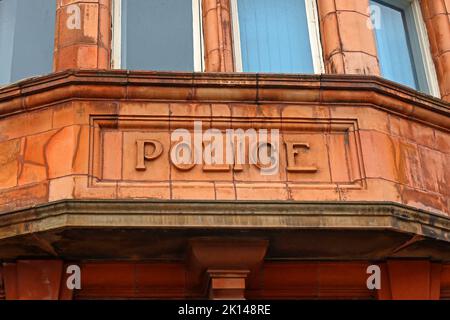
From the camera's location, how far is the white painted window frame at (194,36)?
771 cm

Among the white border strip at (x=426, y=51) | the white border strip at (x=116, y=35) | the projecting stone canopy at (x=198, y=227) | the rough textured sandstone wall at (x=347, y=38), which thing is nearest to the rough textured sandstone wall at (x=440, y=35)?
the white border strip at (x=426, y=51)

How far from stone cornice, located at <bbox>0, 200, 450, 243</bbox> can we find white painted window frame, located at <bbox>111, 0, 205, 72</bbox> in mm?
1990

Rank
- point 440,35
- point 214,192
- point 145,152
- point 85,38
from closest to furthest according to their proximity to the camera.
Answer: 1. point 214,192
2. point 145,152
3. point 85,38
4. point 440,35

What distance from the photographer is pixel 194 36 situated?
8.05 m

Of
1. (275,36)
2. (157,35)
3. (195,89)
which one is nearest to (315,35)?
(275,36)

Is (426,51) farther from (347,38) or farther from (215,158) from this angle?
(215,158)

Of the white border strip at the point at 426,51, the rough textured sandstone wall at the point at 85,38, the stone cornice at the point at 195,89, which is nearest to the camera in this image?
the stone cornice at the point at 195,89

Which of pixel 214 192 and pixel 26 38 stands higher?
pixel 26 38

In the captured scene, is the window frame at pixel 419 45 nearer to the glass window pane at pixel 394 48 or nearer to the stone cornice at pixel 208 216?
the glass window pane at pixel 394 48

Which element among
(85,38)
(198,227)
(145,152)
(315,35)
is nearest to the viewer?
(198,227)

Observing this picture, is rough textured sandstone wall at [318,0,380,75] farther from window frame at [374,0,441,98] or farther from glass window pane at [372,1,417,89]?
window frame at [374,0,441,98]

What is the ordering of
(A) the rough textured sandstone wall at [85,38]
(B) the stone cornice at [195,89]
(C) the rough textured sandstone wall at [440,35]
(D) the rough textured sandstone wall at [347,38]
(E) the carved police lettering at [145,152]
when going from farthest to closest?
(C) the rough textured sandstone wall at [440,35]
(D) the rough textured sandstone wall at [347,38]
(A) the rough textured sandstone wall at [85,38]
(B) the stone cornice at [195,89]
(E) the carved police lettering at [145,152]

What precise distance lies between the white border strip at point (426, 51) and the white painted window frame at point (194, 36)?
2698 millimetres

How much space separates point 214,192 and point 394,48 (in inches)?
135
